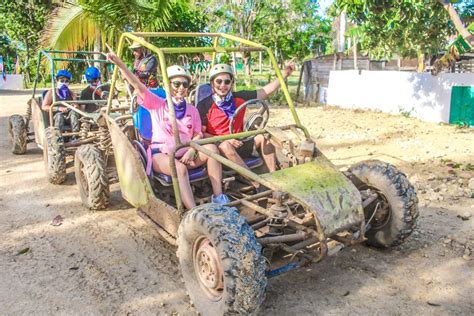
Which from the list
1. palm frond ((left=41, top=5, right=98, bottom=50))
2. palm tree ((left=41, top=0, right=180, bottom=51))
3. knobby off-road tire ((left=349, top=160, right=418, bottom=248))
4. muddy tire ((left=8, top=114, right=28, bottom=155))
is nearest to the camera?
knobby off-road tire ((left=349, top=160, right=418, bottom=248))

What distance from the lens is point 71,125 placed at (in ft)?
23.9

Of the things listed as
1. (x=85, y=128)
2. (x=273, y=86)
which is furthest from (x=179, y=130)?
(x=85, y=128)

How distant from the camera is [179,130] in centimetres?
436

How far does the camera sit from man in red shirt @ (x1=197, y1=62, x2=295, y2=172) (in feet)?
14.7

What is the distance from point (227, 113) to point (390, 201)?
177 cm

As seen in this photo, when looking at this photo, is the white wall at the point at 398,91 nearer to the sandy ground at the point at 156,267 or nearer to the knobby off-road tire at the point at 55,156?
the sandy ground at the point at 156,267

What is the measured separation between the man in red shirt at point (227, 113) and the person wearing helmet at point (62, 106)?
3.09 m

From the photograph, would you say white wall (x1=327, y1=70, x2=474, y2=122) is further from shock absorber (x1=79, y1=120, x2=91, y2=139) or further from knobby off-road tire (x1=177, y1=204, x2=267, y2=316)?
knobby off-road tire (x1=177, y1=204, x2=267, y2=316)

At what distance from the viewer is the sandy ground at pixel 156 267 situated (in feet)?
11.2

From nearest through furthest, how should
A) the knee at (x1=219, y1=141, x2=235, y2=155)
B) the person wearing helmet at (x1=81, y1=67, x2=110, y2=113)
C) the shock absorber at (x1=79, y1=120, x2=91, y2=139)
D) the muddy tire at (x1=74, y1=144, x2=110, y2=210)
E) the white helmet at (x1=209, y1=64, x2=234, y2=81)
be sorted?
1. the knee at (x1=219, y1=141, x2=235, y2=155)
2. the white helmet at (x1=209, y1=64, x2=234, y2=81)
3. the muddy tire at (x1=74, y1=144, x2=110, y2=210)
4. the shock absorber at (x1=79, y1=120, x2=91, y2=139)
5. the person wearing helmet at (x1=81, y1=67, x2=110, y2=113)

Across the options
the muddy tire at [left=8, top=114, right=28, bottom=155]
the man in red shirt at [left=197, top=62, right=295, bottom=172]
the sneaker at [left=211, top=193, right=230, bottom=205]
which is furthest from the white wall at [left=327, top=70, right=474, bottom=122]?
the muddy tire at [left=8, top=114, right=28, bottom=155]

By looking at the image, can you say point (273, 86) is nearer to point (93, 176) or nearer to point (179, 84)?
point (179, 84)

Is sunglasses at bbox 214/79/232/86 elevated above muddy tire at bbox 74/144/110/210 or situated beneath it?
elevated above

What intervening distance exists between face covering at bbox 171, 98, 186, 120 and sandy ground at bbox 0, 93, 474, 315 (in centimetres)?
120
